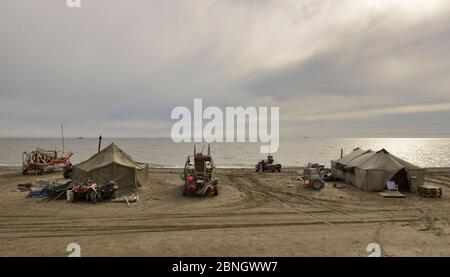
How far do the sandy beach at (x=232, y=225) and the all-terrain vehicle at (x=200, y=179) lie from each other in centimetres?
62

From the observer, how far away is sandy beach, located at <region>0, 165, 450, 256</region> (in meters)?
10.4

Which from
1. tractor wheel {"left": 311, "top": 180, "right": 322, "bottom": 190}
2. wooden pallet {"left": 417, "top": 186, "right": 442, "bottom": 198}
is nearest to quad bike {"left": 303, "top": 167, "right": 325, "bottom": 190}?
tractor wheel {"left": 311, "top": 180, "right": 322, "bottom": 190}

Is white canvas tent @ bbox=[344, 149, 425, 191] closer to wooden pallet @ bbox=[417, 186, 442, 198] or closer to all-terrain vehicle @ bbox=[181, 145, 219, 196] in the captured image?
wooden pallet @ bbox=[417, 186, 442, 198]

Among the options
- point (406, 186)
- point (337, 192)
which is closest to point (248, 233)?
point (337, 192)

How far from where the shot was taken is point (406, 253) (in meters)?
10.0

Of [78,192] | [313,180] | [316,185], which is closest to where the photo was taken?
[78,192]

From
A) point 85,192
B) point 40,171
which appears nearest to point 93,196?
point 85,192

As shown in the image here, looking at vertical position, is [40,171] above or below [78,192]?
below

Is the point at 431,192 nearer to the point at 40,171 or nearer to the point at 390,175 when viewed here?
the point at 390,175

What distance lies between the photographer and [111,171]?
67.2 feet

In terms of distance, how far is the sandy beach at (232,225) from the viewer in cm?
1036

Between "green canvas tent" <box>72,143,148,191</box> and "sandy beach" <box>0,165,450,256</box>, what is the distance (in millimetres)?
1418

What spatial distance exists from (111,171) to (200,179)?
19.1ft
